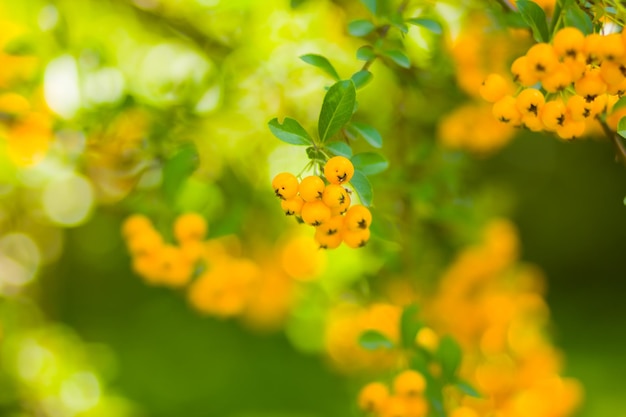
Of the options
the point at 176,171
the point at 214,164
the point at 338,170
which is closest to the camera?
the point at 338,170

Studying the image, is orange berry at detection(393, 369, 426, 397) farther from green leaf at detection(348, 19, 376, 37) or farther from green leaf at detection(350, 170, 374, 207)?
green leaf at detection(348, 19, 376, 37)

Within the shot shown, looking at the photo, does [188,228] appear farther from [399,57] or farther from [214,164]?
[399,57]

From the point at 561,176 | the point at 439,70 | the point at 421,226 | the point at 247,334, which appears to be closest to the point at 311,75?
the point at 439,70

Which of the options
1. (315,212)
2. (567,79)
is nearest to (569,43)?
(567,79)

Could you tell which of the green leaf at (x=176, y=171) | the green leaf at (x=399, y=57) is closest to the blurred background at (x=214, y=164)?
the green leaf at (x=176, y=171)

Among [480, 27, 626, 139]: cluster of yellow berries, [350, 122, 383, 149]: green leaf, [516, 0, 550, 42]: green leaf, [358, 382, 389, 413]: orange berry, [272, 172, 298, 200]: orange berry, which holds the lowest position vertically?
[358, 382, 389, 413]: orange berry

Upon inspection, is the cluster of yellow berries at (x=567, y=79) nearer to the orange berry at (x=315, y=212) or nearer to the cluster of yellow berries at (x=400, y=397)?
the orange berry at (x=315, y=212)

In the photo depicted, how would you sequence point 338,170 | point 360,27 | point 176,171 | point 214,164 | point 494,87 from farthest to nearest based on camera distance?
point 214,164, point 176,171, point 360,27, point 494,87, point 338,170

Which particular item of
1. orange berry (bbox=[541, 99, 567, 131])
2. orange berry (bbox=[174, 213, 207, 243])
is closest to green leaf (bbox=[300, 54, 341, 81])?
orange berry (bbox=[541, 99, 567, 131])
